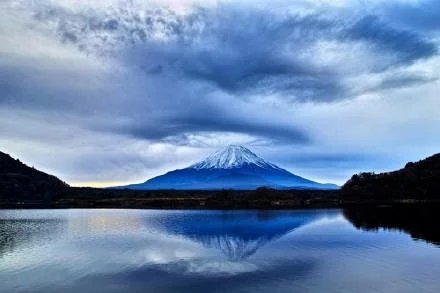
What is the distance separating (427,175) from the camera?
7313 inches

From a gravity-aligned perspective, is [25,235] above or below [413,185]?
below

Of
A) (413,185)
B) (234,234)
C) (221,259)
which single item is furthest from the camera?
(413,185)

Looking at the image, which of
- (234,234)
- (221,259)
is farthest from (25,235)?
(221,259)

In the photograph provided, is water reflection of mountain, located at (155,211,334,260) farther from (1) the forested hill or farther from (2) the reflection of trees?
(1) the forested hill

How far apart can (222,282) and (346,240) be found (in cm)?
3224

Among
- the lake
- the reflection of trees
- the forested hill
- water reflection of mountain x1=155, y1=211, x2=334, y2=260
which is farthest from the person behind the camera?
the forested hill

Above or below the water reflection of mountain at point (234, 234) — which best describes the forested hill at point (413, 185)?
above

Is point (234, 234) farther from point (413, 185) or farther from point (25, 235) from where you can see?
point (413, 185)

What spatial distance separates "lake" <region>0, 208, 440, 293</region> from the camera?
38.3 m

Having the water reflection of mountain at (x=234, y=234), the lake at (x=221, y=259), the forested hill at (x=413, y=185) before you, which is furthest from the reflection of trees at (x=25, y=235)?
the forested hill at (x=413, y=185)

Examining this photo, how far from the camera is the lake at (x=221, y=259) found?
126 ft

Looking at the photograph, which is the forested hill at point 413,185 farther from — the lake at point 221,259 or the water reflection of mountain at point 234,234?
the lake at point 221,259

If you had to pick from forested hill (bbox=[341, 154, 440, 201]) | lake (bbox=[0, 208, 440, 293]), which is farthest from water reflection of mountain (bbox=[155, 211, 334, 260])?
forested hill (bbox=[341, 154, 440, 201])

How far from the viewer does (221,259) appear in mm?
51625
